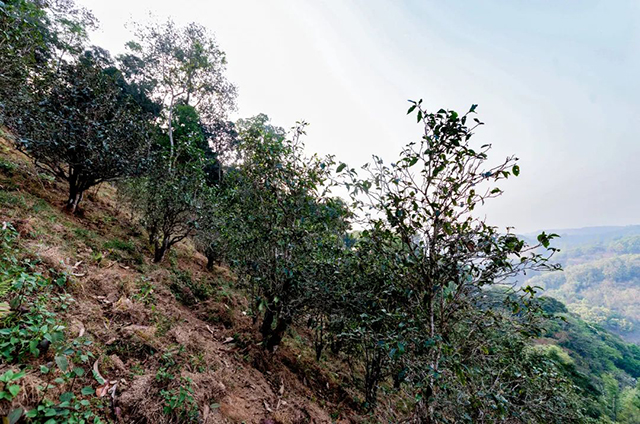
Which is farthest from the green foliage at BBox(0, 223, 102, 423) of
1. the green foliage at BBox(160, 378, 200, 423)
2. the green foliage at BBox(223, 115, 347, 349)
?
the green foliage at BBox(223, 115, 347, 349)

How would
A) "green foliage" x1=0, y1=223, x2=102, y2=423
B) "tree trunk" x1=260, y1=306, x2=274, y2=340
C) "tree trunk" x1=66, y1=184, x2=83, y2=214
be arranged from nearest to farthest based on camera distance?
"green foliage" x1=0, y1=223, x2=102, y2=423
"tree trunk" x1=260, y1=306, x2=274, y2=340
"tree trunk" x1=66, y1=184, x2=83, y2=214

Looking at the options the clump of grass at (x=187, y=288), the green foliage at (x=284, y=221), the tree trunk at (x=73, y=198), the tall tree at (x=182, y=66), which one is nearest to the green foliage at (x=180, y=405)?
the green foliage at (x=284, y=221)

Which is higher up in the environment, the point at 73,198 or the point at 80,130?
the point at 80,130

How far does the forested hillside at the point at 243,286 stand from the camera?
2922mm

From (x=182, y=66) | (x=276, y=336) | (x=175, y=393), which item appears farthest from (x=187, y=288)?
(x=182, y=66)

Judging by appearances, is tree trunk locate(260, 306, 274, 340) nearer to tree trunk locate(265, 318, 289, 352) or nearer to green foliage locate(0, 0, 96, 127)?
tree trunk locate(265, 318, 289, 352)

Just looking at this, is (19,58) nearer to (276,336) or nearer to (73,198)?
A: (73,198)

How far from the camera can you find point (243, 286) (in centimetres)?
700

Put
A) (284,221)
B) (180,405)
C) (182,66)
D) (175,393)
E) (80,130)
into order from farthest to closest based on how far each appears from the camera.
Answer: (182,66) < (80,130) < (284,221) < (175,393) < (180,405)

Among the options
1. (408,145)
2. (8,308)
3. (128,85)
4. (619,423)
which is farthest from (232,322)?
(619,423)

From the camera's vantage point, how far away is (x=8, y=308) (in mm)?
Answer: 2625

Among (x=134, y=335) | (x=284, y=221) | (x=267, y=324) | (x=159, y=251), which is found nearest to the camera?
(x=134, y=335)

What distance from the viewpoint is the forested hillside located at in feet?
9.59

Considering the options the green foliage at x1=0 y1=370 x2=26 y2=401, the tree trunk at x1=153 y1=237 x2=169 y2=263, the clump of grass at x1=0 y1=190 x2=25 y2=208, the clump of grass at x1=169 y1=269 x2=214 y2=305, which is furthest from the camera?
the tree trunk at x1=153 y1=237 x2=169 y2=263
